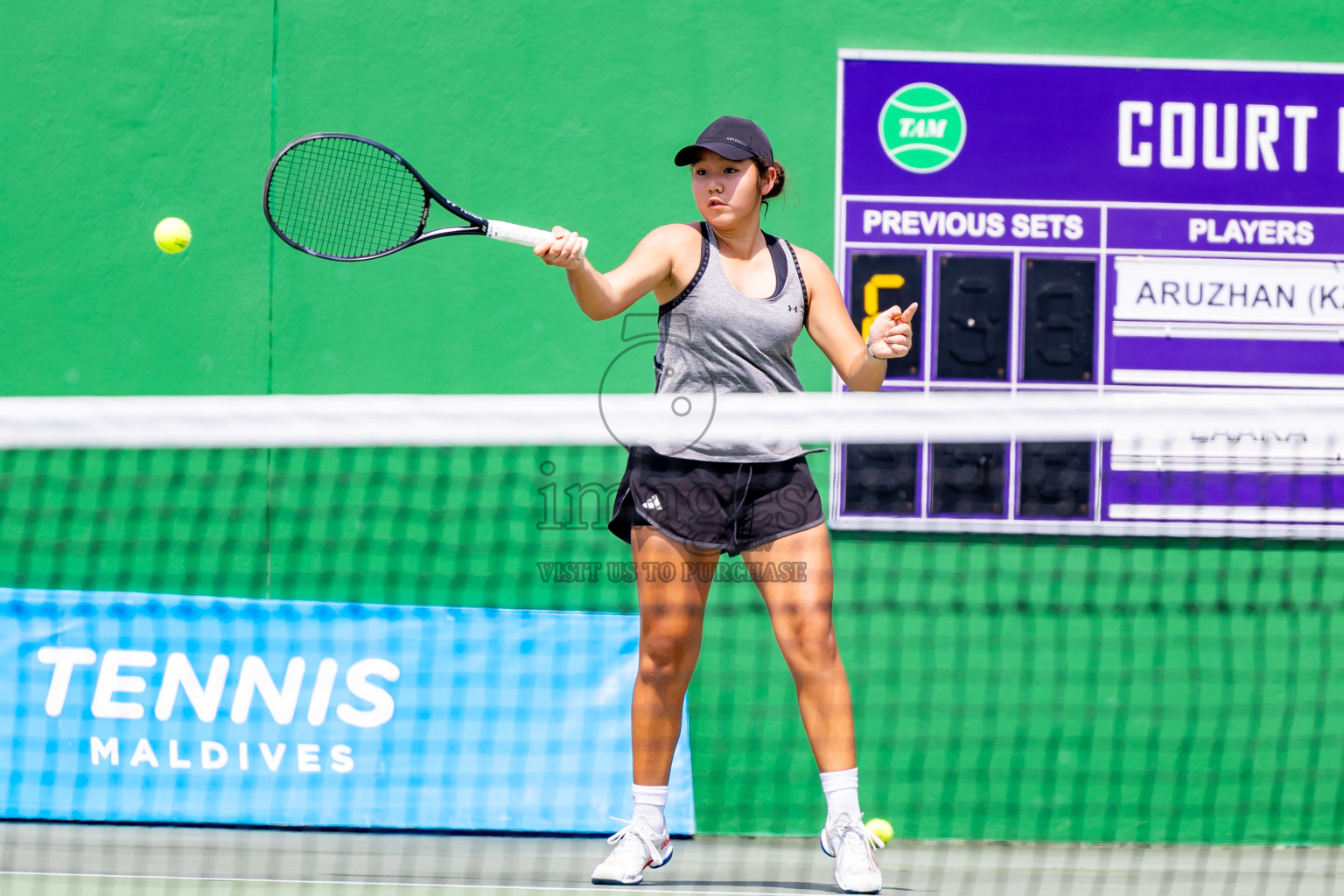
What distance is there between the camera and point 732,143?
3.12 m

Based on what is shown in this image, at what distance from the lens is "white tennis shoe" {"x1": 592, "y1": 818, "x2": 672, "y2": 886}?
3086mm

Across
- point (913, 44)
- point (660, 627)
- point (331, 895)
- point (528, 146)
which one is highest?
point (913, 44)

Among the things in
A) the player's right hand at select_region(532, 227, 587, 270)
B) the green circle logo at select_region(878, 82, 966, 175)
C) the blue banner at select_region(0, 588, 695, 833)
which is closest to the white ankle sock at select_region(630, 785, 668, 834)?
the player's right hand at select_region(532, 227, 587, 270)

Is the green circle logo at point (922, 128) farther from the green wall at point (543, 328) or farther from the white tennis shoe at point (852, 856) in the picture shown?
the white tennis shoe at point (852, 856)

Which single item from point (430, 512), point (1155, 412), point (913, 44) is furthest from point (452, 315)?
point (1155, 412)

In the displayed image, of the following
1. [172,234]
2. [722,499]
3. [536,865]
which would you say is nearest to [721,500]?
[722,499]

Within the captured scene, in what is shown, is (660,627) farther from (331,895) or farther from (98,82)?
(98,82)

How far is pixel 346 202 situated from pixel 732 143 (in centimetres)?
168

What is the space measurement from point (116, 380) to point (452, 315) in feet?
4.06

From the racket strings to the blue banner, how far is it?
1.30 metres

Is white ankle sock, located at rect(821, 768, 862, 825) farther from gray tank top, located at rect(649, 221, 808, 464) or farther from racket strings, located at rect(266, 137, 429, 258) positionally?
racket strings, located at rect(266, 137, 429, 258)

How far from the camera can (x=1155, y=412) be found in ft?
9.73

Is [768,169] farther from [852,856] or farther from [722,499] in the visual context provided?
[852,856]

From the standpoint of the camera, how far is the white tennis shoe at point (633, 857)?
3.09 meters
